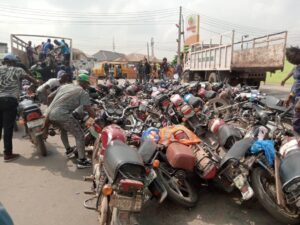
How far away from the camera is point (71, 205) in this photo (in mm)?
3756

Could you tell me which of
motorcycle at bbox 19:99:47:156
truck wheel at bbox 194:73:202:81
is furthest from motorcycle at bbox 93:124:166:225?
truck wheel at bbox 194:73:202:81

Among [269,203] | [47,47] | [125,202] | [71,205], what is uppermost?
[47,47]

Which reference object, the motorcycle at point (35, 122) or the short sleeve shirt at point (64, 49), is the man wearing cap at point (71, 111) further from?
the short sleeve shirt at point (64, 49)

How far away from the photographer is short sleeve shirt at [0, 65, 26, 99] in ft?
17.7

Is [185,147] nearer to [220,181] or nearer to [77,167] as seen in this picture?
[220,181]

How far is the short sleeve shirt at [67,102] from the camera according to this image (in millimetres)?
4965

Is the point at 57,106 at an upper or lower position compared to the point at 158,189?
upper

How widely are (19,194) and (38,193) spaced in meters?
0.25

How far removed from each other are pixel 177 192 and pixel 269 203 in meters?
0.99

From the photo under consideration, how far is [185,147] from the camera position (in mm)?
3652

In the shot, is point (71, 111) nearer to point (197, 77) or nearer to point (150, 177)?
point (150, 177)

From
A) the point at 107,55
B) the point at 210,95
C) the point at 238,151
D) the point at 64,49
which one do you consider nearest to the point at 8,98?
Answer: the point at 238,151

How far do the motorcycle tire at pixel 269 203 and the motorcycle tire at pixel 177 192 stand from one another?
2.45 ft

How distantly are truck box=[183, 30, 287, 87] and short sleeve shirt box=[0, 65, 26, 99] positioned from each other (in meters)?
8.83
